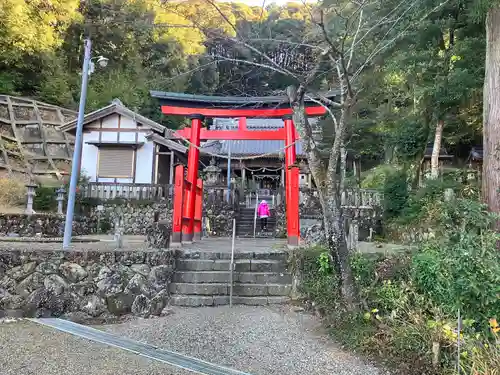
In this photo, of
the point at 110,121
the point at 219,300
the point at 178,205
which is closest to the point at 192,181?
the point at 178,205

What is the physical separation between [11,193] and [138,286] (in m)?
11.6

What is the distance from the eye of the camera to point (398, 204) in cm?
1285

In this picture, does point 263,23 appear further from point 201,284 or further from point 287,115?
point 201,284

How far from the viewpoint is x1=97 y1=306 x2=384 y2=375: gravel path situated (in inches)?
152

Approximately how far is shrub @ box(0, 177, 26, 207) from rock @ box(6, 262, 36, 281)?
10.3m

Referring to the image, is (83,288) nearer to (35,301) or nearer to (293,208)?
(35,301)

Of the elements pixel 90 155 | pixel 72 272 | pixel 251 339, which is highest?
pixel 90 155

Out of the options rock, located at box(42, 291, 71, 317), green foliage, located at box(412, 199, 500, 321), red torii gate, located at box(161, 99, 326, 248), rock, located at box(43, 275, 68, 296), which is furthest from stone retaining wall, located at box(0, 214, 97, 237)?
green foliage, located at box(412, 199, 500, 321)

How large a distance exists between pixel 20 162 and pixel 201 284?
59.7ft

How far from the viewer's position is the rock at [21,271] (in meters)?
5.52

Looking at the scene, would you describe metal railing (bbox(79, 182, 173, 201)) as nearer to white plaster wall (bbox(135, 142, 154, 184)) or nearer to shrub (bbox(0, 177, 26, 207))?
white plaster wall (bbox(135, 142, 154, 184))

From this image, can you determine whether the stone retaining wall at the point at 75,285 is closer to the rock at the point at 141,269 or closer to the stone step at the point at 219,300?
the rock at the point at 141,269

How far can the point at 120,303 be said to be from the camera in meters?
5.59

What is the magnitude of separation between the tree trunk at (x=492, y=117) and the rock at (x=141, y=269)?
5.52m
